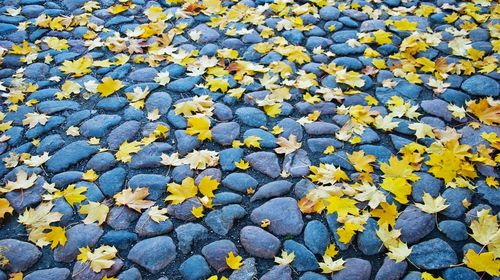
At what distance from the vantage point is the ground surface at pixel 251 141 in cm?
234

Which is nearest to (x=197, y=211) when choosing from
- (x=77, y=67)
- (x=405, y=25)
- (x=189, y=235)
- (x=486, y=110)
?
(x=189, y=235)

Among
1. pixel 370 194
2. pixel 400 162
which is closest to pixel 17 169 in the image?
pixel 370 194

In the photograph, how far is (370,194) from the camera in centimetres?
255

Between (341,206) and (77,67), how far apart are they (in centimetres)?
260

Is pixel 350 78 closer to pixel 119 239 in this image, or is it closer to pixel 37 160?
pixel 119 239

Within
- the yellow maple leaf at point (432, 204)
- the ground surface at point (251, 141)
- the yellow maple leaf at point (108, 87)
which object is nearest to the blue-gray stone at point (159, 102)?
the ground surface at point (251, 141)

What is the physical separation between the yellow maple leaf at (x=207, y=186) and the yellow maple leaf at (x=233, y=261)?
0.45 m

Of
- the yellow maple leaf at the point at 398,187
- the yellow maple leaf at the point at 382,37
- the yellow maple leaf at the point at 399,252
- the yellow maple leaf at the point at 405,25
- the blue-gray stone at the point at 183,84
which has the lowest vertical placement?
the yellow maple leaf at the point at 399,252

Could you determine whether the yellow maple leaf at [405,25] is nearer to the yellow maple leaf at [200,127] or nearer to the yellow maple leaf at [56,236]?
the yellow maple leaf at [200,127]

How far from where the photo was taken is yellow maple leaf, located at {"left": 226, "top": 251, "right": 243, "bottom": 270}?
89.3 inches

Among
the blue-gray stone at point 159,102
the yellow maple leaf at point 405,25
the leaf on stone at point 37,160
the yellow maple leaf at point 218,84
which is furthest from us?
the yellow maple leaf at point 405,25

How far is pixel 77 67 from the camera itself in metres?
3.69

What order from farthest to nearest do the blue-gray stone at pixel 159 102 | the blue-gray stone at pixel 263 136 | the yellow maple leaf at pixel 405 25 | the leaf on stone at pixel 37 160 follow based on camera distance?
the yellow maple leaf at pixel 405 25 → the blue-gray stone at pixel 159 102 → the blue-gray stone at pixel 263 136 → the leaf on stone at pixel 37 160

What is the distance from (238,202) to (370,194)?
81 centimetres
